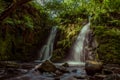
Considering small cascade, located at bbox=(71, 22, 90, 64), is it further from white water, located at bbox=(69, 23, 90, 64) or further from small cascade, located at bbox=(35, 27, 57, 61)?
small cascade, located at bbox=(35, 27, 57, 61)

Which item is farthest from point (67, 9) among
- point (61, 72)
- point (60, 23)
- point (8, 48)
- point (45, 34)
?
point (61, 72)

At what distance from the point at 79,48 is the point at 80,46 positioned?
0.17 meters

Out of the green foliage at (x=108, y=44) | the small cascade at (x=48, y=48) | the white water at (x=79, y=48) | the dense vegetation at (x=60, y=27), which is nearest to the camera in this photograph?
the green foliage at (x=108, y=44)

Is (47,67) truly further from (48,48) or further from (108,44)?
(48,48)

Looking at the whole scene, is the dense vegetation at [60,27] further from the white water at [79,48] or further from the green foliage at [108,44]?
the white water at [79,48]

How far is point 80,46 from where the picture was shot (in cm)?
1528

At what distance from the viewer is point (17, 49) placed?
13992 mm

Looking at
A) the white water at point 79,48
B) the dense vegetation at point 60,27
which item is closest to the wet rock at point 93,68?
the dense vegetation at point 60,27

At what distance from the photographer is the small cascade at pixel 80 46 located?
14.7 metres

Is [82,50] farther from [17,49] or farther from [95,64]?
[95,64]

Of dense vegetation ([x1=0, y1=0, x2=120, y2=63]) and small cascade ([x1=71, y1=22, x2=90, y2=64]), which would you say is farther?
small cascade ([x1=71, y1=22, x2=90, y2=64])

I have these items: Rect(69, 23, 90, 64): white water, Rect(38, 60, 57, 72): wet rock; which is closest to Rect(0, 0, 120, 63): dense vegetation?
Rect(69, 23, 90, 64): white water

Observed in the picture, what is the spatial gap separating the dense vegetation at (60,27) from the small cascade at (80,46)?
365 mm

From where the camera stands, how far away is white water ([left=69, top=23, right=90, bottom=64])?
14.6m
